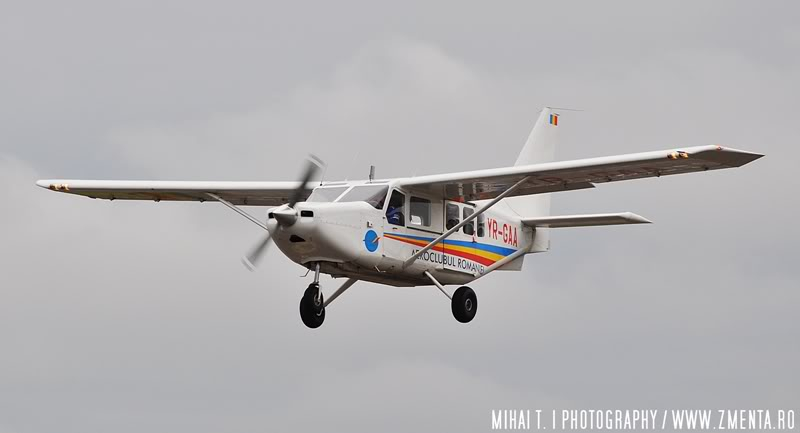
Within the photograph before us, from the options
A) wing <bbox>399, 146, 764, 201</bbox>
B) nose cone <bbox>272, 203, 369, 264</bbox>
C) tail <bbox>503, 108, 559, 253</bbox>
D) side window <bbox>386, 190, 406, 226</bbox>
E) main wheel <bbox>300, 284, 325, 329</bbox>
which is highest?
tail <bbox>503, 108, 559, 253</bbox>

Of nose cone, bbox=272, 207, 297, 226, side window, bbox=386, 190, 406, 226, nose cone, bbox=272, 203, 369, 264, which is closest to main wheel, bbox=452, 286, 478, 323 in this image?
side window, bbox=386, 190, 406, 226

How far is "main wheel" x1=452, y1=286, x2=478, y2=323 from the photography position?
32031mm

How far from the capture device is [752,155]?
27.3m

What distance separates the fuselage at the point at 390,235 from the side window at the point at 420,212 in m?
0.02

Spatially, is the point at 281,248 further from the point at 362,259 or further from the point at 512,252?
the point at 512,252

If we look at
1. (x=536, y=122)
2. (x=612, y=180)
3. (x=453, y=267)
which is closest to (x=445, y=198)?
(x=453, y=267)

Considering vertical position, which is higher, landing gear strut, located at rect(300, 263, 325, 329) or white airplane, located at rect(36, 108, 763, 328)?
white airplane, located at rect(36, 108, 763, 328)

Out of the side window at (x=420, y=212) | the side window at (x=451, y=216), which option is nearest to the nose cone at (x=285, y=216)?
the side window at (x=420, y=212)

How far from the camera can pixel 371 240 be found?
97.8 feet

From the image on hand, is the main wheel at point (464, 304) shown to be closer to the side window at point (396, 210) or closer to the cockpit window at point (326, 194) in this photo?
the side window at point (396, 210)

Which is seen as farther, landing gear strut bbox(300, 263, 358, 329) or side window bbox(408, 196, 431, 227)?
side window bbox(408, 196, 431, 227)

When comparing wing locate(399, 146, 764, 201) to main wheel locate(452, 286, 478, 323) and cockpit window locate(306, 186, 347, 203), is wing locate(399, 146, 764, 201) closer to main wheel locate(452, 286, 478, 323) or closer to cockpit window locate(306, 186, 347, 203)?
cockpit window locate(306, 186, 347, 203)

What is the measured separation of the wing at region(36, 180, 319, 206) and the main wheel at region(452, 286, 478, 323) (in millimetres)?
3732

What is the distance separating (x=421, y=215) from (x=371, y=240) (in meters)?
1.85
